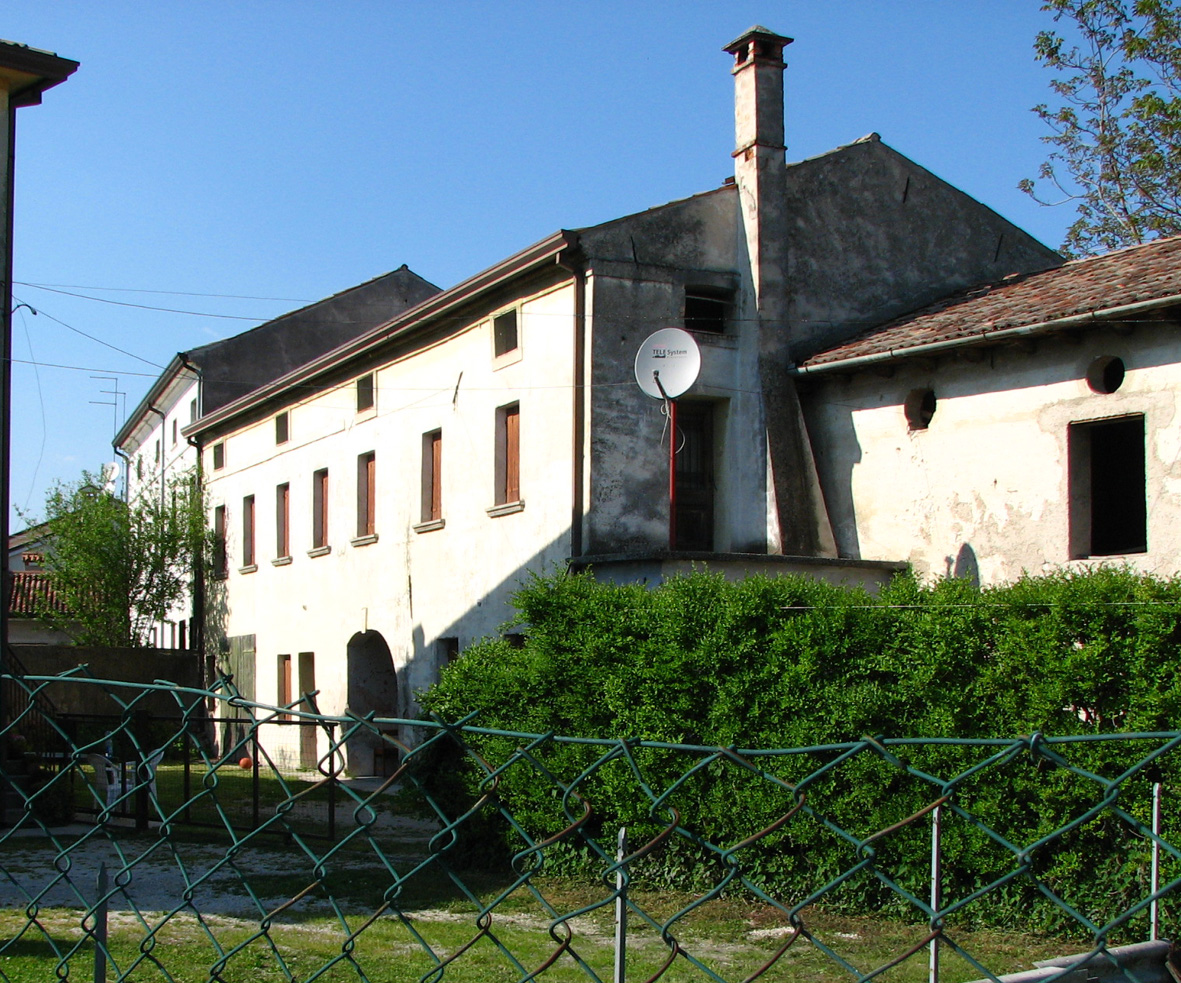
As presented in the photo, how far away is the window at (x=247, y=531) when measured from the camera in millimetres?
27281

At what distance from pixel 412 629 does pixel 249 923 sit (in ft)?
35.6

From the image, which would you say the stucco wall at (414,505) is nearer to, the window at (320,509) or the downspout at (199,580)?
the window at (320,509)

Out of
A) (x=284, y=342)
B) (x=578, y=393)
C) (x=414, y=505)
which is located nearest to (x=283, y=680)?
(x=414, y=505)

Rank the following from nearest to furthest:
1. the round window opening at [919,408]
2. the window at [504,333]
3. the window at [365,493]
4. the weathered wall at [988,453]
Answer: the weathered wall at [988,453], the round window opening at [919,408], the window at [504,333], the window at [365,493]

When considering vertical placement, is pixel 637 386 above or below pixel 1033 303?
below

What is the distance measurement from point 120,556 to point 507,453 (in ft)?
51.0

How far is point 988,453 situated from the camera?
46.5ft

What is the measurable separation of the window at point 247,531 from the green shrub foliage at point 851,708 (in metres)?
16.9

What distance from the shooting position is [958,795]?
8883 millimetres

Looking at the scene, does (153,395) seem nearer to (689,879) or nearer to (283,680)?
(283,680)

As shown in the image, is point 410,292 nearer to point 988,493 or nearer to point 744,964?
point 988,493

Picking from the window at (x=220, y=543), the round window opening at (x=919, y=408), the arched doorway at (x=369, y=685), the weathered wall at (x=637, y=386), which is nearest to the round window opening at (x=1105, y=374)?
the round window opening at (x=919, y=408)

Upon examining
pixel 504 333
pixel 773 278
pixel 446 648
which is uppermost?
pixel 773 278

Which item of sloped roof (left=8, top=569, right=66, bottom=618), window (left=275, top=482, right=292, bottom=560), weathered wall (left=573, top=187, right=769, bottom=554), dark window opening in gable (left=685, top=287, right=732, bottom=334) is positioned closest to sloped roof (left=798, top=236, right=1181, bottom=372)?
weathered wall (left=573, top=187, right=769, bottom=554)
